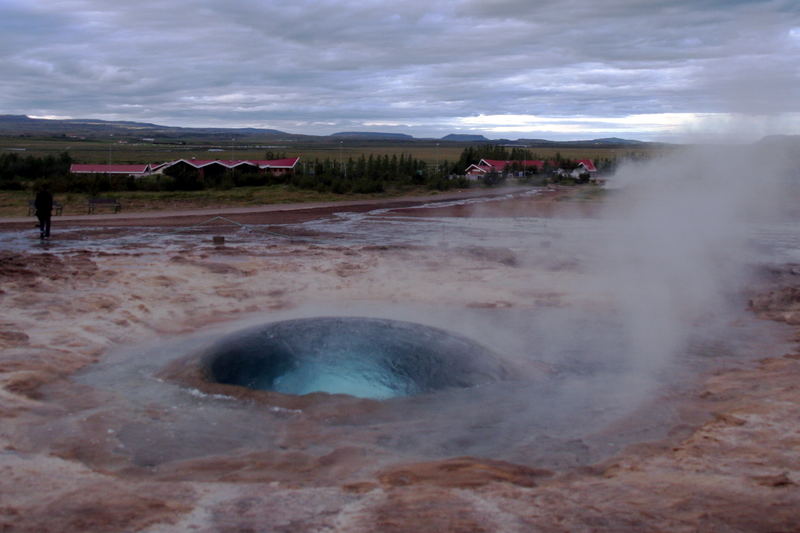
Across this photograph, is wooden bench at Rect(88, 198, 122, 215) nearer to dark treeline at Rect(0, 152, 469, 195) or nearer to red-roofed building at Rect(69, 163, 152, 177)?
dark treeline at Rect(0, 152, 469, 195)

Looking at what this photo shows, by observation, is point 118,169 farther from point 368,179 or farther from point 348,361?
point 348,361

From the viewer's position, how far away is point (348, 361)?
261 inches

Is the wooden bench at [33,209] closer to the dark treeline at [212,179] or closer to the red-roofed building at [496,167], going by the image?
the dark treeline at [212,179]

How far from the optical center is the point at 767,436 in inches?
219

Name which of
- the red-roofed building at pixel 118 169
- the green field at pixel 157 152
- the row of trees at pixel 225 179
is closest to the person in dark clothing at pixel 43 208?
the row of trees at pixel 225 179

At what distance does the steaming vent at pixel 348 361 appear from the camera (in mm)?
6488

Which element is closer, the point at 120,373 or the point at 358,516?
the point at 358,516

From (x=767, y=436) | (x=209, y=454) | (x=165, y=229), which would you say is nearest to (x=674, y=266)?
(x=767, y=436)

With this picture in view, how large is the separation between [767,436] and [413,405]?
2665mm

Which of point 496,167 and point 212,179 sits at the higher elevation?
point 496,167

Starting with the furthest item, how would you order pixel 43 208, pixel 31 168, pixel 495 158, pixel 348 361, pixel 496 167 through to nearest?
pixel 495 158 < pixel 496 167 < pixel 31 168 < pixel 43 208 < pixel 348 361

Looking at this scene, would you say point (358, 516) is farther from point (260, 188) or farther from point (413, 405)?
point (260, 188)

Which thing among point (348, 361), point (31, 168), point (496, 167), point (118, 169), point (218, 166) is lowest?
point (348, 361)

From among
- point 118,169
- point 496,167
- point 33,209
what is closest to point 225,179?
point 118,169
